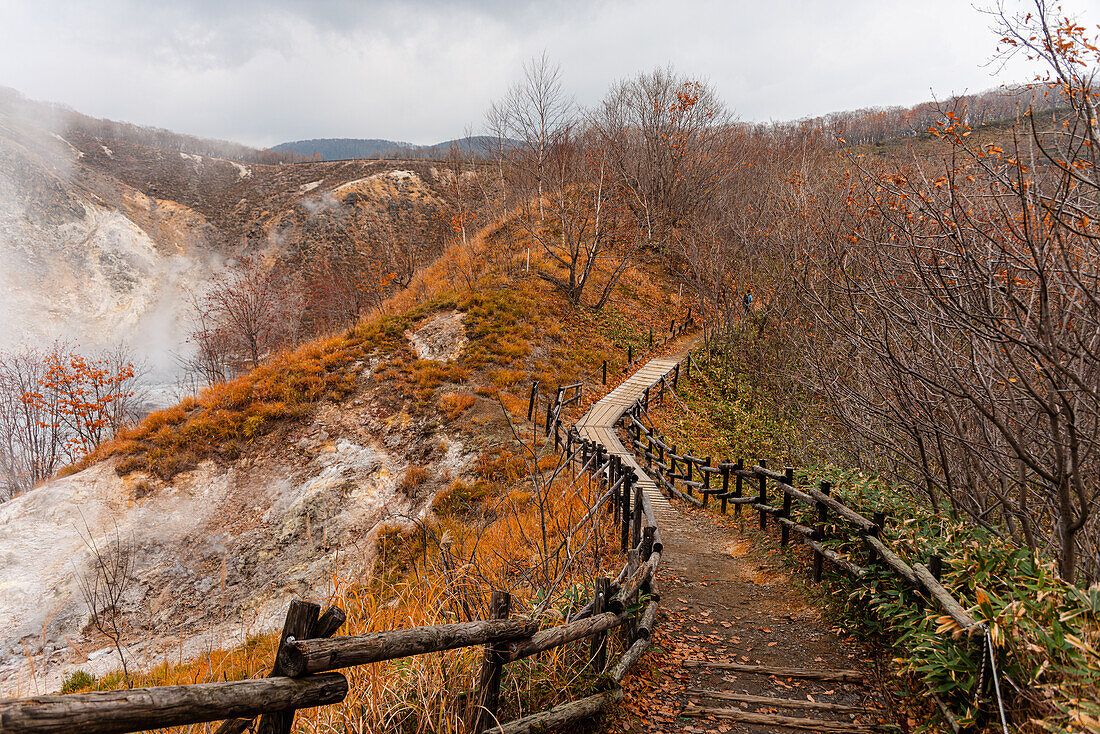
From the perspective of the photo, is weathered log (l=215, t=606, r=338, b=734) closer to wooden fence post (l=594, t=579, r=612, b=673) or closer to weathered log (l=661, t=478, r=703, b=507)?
wooden fence post (l=594, t=579, r=612, b=673)

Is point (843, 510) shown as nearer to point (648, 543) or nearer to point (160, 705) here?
point (648, 543)

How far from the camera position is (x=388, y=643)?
2660 millimetres

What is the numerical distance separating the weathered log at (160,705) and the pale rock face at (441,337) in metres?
18.8

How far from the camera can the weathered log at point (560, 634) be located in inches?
133

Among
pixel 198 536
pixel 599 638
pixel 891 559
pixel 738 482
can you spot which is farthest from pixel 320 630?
pixel 198 536

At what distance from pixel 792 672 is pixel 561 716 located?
2583mm

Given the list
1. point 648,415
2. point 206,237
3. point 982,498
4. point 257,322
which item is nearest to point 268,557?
point 648,415

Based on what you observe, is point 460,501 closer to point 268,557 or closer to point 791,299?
point 268,557

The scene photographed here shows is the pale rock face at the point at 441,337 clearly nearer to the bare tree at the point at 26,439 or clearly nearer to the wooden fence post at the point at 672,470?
the wooden fence post at the point at 672,470

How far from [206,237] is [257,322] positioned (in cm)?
3624

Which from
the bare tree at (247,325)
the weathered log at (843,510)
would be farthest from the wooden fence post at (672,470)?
the bare tree at (247,325)

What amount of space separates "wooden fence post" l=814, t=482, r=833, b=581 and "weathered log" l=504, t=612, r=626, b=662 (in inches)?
144

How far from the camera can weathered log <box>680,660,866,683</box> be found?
15.9 ft

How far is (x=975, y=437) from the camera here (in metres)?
6.39
